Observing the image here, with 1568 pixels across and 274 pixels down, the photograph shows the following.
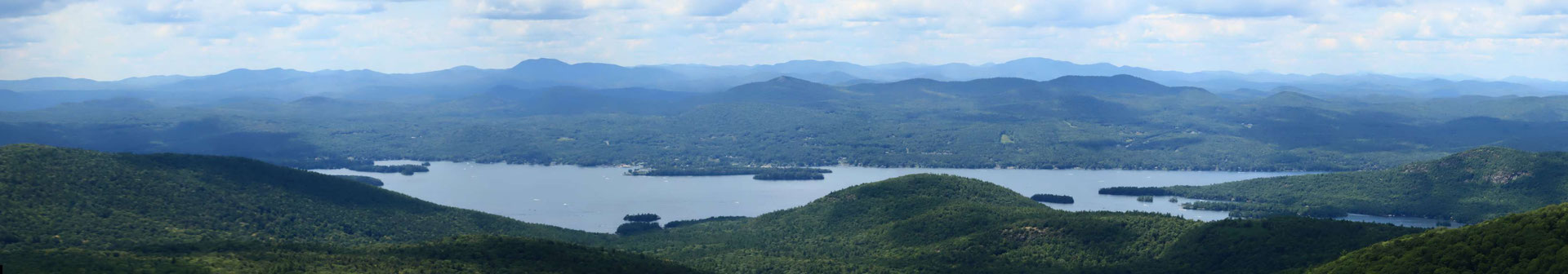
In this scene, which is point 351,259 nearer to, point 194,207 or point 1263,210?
point 194,207

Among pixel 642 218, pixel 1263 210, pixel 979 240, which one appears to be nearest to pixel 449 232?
pixel 642 218

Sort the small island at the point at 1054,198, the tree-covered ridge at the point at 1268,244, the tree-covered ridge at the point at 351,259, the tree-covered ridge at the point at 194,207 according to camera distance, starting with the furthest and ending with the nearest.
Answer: the small island at the point at 1054,198 < the tree-covered ridge at the point at 194,207 < the tree-covered ridge at the point at 1268,244 < the tree-covered ridge at the point at 351,259

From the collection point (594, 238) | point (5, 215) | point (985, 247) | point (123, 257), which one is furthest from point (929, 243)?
point (5, 215)

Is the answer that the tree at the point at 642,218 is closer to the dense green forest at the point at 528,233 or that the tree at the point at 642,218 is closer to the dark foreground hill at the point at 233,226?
the dense green forest at the point at 528,233

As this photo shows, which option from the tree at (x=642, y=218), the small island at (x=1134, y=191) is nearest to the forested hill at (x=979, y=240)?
the tree at (x=642, y=218)

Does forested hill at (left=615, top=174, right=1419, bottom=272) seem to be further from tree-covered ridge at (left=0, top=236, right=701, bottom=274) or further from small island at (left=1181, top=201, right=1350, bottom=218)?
small island at (left=1181, top=201, right=1350, bottom=218)

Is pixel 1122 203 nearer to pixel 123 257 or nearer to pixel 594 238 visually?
pixel 594 238

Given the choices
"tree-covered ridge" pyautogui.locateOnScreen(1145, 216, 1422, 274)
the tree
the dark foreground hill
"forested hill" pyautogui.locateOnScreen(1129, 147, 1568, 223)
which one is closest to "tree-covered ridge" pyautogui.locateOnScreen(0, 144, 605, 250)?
the dark foreground hill
